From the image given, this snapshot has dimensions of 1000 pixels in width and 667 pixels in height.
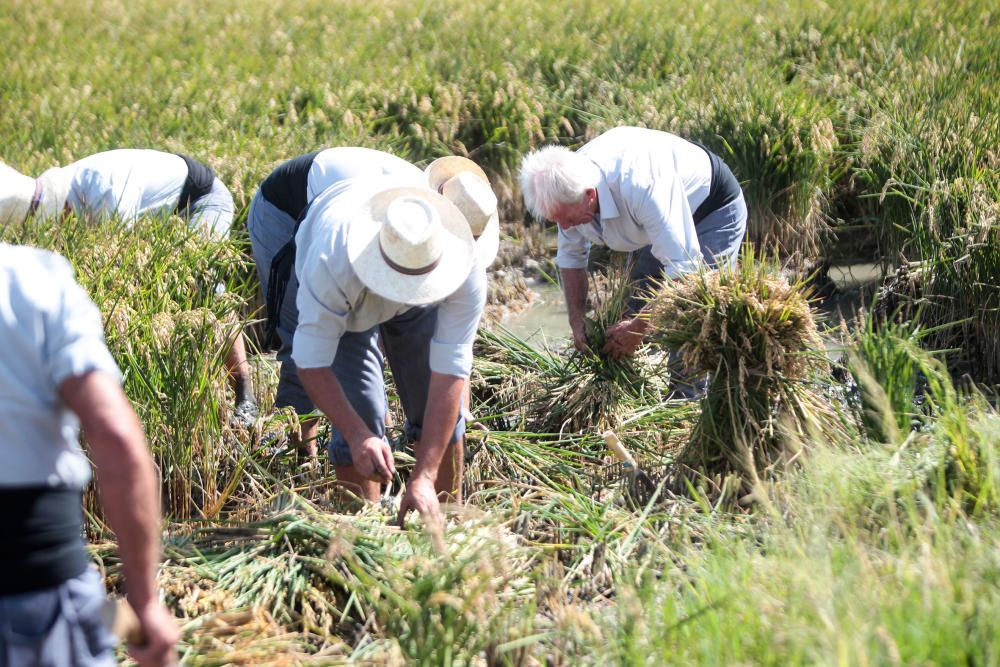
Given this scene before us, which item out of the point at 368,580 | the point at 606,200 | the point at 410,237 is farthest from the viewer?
the point at 606,200

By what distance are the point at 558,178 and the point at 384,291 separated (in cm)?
128

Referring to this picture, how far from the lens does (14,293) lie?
176 cm

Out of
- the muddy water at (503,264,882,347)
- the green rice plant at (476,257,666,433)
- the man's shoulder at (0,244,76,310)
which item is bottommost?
the muddy water at (503,264,882,347)

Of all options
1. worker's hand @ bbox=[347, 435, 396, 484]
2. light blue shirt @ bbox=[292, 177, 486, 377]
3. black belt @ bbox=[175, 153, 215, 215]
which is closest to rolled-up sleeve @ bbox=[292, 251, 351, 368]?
light blue shirt @ bbox=[292, 177, 486, 377]

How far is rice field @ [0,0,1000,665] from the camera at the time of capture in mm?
2479

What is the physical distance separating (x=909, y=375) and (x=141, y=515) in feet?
8.33

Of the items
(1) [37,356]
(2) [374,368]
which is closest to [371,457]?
(2) [374,368]

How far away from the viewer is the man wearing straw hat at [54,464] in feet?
5.77

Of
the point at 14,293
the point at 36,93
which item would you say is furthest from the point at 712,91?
the point at 14,293

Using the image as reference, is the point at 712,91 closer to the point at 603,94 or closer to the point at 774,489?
the point at 603,94

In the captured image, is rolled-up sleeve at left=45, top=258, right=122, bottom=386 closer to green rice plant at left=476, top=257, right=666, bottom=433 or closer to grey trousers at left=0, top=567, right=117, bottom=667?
grey trousers at left=0, top=567, right=117, bottom=667

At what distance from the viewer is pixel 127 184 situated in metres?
4.86

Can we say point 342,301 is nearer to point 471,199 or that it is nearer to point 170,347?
point 471,199

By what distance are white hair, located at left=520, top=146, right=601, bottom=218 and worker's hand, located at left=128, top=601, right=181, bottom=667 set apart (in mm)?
2514
